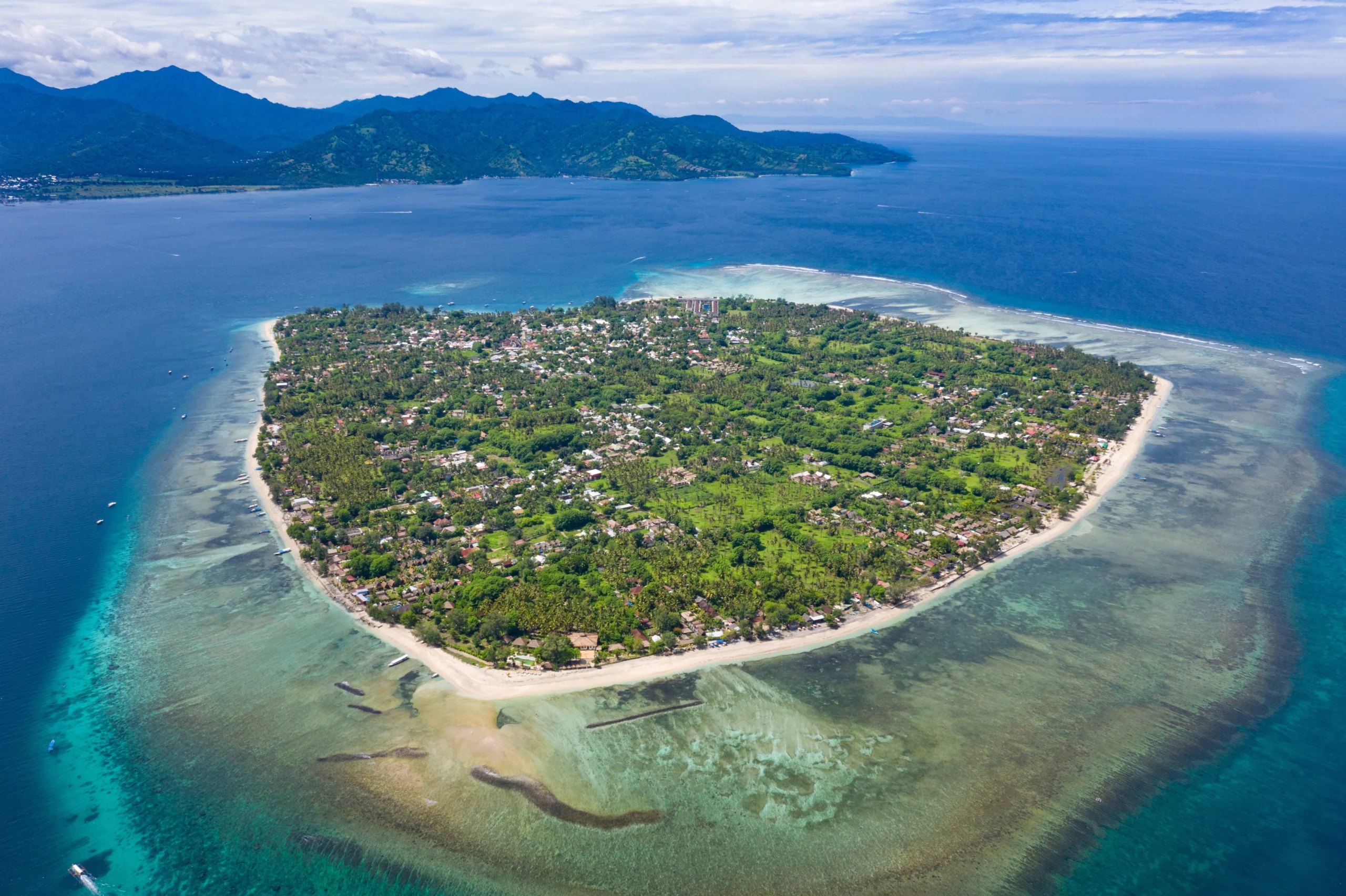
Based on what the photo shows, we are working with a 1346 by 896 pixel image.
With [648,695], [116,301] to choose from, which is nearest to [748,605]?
[648,695]

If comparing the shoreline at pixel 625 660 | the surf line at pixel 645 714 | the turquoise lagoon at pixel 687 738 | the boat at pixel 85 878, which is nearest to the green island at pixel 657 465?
the shoreline at pixel 625 660

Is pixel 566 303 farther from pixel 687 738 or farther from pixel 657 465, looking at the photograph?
pixel 687 738

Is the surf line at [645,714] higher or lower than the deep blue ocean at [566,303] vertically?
lower

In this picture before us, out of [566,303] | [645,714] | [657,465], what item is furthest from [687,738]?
[566,303]

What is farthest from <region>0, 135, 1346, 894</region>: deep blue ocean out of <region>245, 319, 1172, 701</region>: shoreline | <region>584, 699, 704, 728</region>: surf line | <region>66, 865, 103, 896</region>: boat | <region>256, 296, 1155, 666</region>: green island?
<region>584, 699, 704, 728</region>: surf line

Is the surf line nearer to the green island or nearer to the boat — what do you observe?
the green island

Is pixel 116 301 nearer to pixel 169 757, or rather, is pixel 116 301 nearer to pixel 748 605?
pixel 169 757

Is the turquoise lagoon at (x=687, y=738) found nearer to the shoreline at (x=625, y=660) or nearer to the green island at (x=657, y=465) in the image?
the shoreline at (x=625, y=660)
